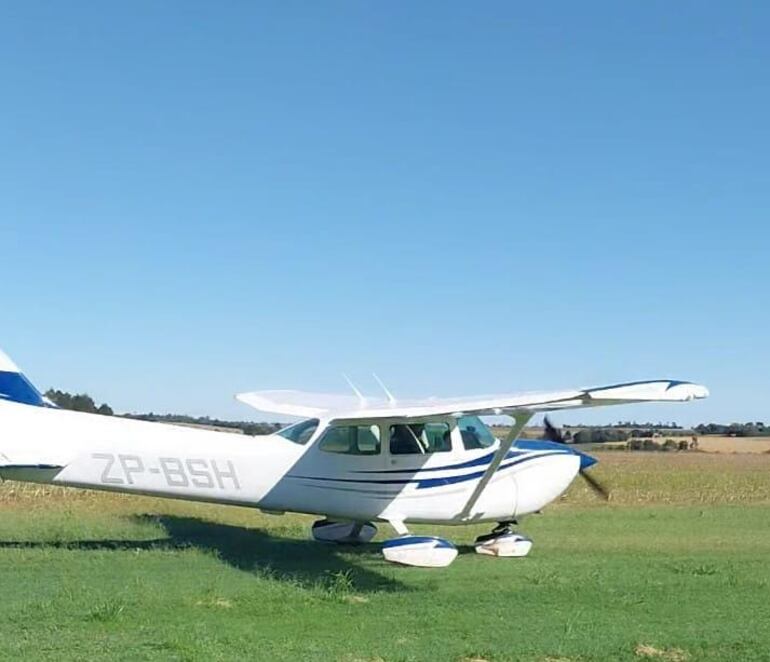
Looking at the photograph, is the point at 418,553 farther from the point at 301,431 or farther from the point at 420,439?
the point at 301,431

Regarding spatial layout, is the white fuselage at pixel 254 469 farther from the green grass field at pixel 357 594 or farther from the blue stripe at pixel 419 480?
the green grass field at pixel 357 594

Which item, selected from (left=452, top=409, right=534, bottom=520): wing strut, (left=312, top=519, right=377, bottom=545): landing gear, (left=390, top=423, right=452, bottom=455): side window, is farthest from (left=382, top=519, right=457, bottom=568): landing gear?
(left=312, top=519, right=377, bottom=545): landing gear

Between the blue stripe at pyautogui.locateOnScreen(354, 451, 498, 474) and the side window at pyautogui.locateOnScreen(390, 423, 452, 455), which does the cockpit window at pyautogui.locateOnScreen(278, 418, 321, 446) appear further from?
the side window at pyautogui.locateOnScreen(390, 423, 452, 455)

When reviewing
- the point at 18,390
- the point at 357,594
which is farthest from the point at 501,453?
the point at 18,390

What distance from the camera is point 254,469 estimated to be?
40.6ft

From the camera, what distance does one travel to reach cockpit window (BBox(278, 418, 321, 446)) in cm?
1268

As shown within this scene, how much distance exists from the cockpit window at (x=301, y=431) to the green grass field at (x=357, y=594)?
1.55 meters

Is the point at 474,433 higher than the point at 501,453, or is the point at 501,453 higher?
the point at 474,433

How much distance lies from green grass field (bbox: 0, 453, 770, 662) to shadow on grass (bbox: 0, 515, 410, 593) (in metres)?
0.04

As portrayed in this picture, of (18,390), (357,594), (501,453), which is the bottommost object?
(357,594)

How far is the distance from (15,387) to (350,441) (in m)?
4.37

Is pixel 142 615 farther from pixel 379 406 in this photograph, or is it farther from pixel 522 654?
pixel 379 406

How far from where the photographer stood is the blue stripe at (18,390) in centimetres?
1216

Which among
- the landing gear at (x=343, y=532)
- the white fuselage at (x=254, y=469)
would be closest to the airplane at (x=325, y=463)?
the white fuselage at (x=254, y=469)
